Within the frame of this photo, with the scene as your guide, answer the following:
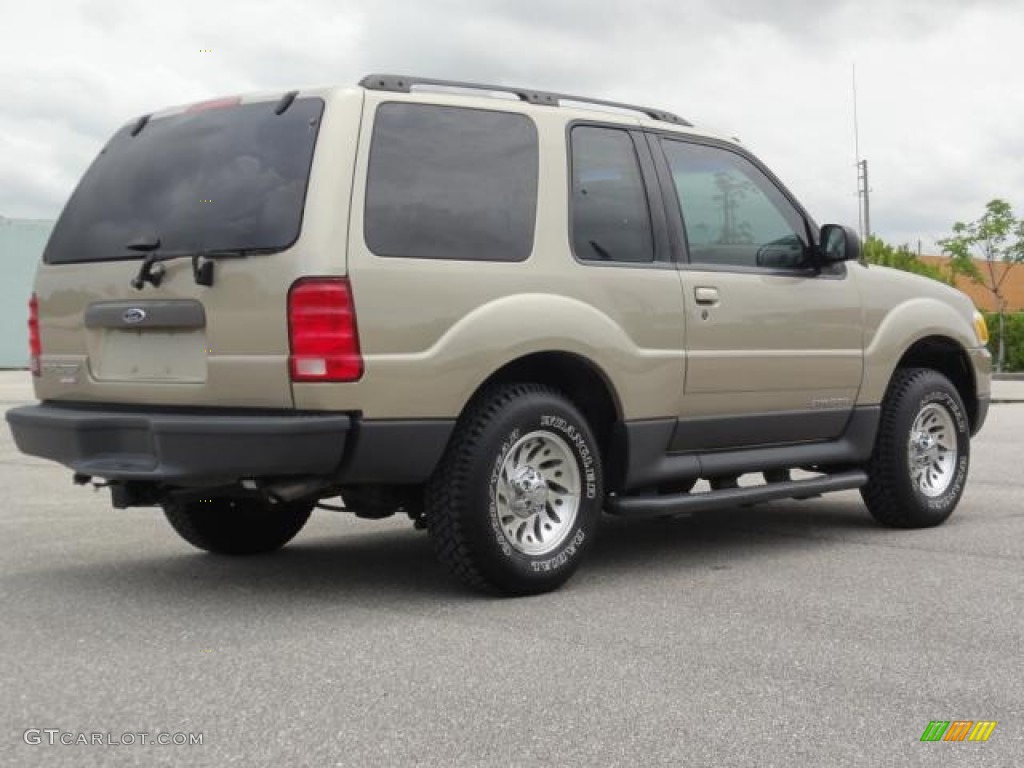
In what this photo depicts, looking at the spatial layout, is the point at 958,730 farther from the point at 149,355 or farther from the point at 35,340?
the point at 35,340

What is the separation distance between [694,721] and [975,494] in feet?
19.1

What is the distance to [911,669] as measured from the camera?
14.7 feet

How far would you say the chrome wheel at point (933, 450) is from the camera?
7.59m

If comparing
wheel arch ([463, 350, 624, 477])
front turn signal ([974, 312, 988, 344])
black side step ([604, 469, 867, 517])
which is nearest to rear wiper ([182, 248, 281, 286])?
wheel arch ([463, 350, 624, 477])

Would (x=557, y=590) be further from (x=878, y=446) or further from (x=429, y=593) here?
(x=878, y=446)

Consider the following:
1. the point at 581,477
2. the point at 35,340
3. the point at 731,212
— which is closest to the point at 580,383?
the point at 581,477

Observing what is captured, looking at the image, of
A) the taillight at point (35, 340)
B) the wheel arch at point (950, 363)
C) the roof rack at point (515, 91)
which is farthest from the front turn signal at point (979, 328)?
the taillight at point (35, 340)

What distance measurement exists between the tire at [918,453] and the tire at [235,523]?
2967mm

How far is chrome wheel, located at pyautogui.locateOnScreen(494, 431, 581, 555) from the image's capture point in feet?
18.3

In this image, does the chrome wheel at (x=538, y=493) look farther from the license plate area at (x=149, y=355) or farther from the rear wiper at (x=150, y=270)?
the rear wiper at (x=150, y=270)

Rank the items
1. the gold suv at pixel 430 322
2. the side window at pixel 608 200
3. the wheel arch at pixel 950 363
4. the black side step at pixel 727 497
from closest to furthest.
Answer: the gold suv at pixel 430 322 < the side window at pixel 608 200 < the black side step at pixel 727 497 < the wheel arch at pixel 950 363

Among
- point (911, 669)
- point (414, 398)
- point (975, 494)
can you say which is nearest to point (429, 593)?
point (414, 398)

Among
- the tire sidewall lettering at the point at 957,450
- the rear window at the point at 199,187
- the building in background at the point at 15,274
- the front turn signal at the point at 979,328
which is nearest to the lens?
the rear window at the point at 199,187

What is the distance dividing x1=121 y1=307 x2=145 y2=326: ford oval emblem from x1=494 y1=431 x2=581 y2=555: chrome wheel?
149cm
